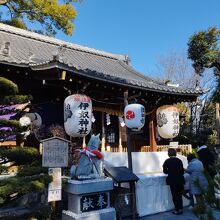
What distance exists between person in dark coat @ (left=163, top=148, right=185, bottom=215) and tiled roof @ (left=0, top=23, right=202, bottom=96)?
3682mm

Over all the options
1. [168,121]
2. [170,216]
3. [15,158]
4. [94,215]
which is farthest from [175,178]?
[168,121]

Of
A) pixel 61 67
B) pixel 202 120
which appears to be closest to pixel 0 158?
pixel 61 67

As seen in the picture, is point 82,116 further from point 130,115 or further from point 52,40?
point 52,40

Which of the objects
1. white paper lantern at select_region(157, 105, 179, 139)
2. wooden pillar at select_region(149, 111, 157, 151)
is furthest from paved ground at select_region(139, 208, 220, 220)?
wooden pillar at select_region(149, 111, 157, 151)

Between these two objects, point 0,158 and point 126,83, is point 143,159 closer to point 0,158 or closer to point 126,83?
point 126,83

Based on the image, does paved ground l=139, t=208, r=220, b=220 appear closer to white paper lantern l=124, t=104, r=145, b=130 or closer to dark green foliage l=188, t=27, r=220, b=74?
white paper lantern l=124, t=104, r=145, b=130

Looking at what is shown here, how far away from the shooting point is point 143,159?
10.4 m

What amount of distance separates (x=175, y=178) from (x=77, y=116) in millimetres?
3326

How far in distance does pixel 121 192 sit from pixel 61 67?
379 cm

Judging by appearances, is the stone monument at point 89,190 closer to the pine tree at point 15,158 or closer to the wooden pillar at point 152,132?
the pine tree at point 15,158

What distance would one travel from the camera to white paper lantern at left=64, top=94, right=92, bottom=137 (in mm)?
9039

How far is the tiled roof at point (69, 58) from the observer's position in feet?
28.8

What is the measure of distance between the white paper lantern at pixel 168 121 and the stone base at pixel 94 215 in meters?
6.53

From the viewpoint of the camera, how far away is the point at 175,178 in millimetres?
7742
